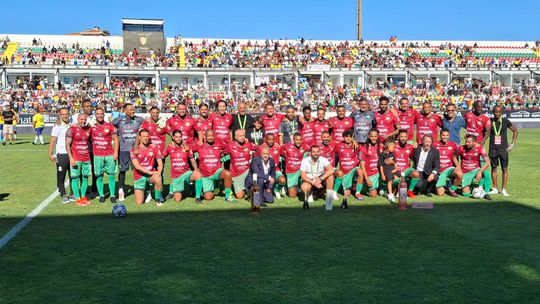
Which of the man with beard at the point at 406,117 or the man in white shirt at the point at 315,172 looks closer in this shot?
the man in white shirt at the point at 315,172

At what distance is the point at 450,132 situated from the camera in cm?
1226

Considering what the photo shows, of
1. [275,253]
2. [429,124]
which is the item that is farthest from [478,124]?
[275,253]

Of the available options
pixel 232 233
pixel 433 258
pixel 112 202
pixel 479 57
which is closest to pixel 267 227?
pixel 232 233

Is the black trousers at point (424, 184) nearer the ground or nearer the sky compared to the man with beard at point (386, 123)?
nearer the ground

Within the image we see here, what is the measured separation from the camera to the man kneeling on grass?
10312mm

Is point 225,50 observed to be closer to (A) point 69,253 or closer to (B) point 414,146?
(B) point 414,146

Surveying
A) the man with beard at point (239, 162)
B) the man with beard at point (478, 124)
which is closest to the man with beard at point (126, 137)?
the man with beard at point (239, 162)

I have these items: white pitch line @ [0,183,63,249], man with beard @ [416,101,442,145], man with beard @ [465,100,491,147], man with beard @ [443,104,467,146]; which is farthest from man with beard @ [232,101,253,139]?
man with beard @ [465,100,491,147]

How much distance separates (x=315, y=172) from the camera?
34.7ft

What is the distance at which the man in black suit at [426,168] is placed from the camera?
11000 millimetres

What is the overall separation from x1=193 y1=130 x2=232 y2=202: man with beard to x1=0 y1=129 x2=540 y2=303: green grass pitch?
455mm

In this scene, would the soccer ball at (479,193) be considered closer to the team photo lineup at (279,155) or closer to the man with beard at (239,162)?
the team photo lineup at (279,155)

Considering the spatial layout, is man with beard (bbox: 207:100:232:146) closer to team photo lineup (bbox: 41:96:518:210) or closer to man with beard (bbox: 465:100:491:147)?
team photo lineup (bbox: 41:96:518:210)

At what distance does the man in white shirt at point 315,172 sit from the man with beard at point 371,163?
94 cm
